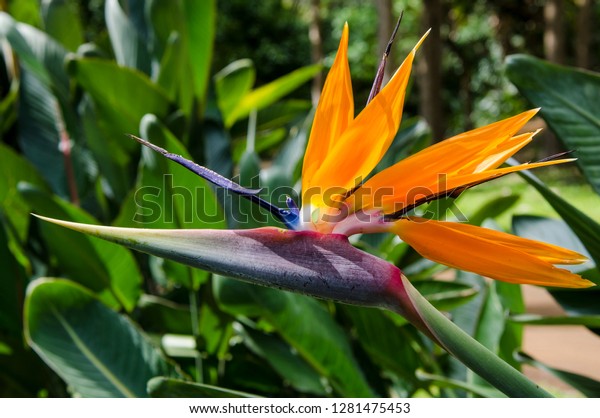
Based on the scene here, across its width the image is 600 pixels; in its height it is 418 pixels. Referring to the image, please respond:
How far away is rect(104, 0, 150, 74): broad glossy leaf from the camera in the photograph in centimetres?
131

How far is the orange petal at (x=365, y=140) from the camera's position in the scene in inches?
16.1

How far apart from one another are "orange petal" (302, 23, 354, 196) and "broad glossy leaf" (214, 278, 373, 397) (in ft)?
1.33

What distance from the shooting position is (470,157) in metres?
0.40

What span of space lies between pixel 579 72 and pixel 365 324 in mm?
413

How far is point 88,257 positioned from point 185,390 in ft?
1.46

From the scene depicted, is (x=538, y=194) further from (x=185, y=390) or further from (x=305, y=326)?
(x=185, y=390)

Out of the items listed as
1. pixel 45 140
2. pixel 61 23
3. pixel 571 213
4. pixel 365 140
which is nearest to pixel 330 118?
pixel 365 140

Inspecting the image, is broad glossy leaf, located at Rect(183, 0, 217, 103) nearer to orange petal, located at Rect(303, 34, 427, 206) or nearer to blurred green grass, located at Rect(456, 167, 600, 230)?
orange petal, located at Rect(303, 34, 427, 206)

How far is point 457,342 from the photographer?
357 mm

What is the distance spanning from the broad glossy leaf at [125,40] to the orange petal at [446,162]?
103 cm

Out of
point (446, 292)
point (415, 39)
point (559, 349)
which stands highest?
point (415, 39)

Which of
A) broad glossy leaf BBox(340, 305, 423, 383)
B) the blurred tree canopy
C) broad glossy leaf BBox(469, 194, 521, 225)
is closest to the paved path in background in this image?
broad glossy leaf BBox(469, 194, 521, 225)

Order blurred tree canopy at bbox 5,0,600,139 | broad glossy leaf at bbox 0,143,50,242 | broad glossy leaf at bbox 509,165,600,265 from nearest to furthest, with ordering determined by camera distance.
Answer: broad glossy leaf at bbox 509,165,600,265 < broad glossy leaf at bbox 0,143,50,242 < blurred tree canopy at bbox 5,0,600,139

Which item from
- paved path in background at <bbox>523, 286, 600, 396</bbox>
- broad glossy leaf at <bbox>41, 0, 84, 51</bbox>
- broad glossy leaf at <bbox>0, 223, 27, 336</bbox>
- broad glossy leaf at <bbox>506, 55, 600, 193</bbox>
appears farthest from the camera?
paved path in background at <bbox>523, 286, 600, 396</bbox>
